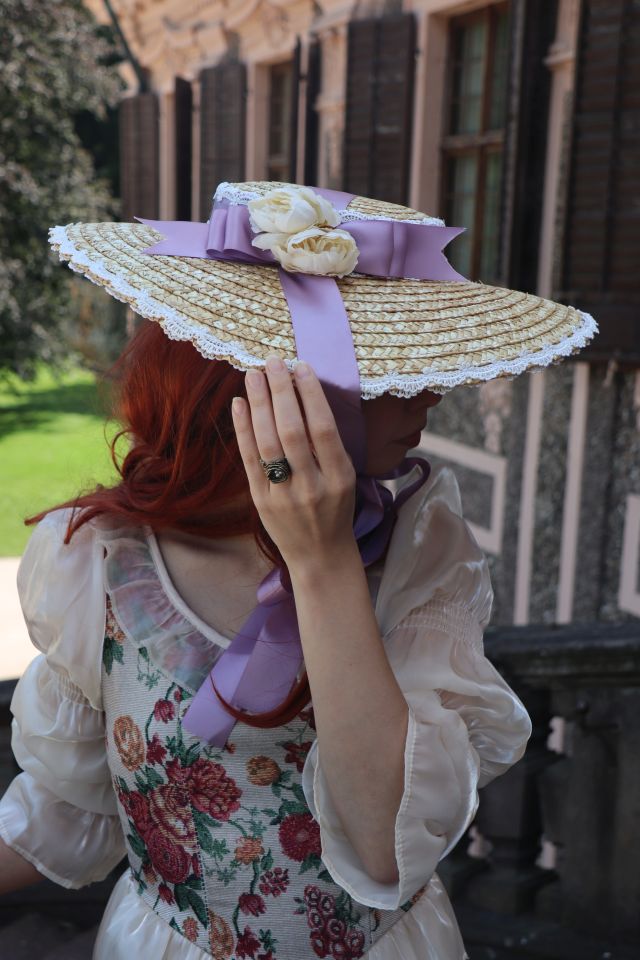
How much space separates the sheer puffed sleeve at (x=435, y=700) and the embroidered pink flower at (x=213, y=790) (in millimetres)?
130

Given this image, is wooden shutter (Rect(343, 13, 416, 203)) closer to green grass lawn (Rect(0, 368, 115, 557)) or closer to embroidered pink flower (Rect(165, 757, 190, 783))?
green grass lawn (Rect(0, 368, 115, 557))

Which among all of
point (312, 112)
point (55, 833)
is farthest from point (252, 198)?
point (312, 112)

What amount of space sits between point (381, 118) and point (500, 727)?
466 centimetres

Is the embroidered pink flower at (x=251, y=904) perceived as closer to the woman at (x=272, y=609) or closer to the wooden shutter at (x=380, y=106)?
the woman at (x=272, y=609)

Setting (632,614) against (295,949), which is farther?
(632,614)

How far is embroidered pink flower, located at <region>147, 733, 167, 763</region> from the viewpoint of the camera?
4.12 ft

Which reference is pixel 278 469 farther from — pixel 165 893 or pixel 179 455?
pixel 165 893

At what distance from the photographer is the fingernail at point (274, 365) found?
3.34ft

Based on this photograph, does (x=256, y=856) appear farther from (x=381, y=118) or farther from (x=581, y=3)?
(x=381, y=118)

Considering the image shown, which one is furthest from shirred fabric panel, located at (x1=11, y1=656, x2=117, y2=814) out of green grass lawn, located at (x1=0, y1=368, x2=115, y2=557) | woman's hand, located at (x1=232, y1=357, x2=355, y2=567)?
green grass lawn, located at (x1=0, y1=368, x2=115, y2=557)

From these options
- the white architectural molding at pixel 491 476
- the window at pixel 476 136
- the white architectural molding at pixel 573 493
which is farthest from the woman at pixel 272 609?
the window at pixel 476 136

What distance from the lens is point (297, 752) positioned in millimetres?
1246

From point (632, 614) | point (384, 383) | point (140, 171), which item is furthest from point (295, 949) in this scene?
point (140, 171)

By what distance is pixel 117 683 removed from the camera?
1289mm
